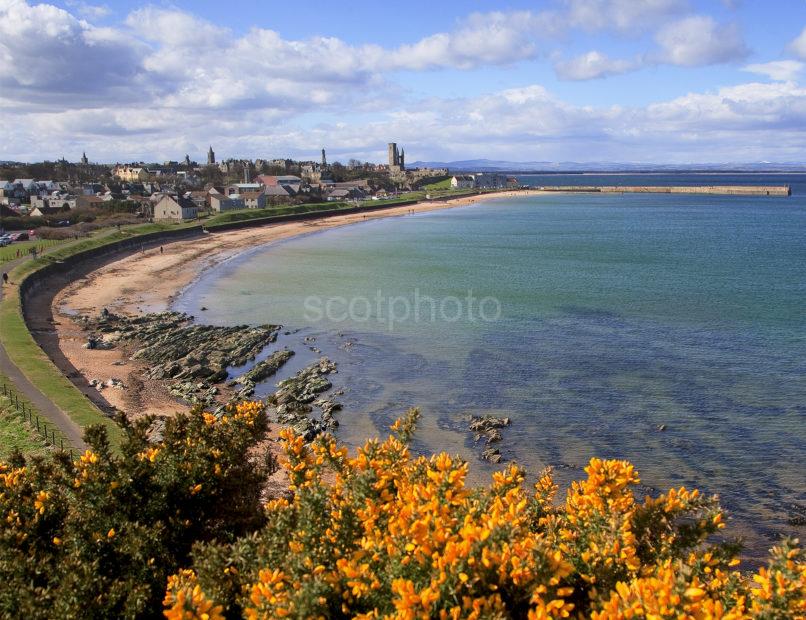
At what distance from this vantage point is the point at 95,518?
8.80 meters

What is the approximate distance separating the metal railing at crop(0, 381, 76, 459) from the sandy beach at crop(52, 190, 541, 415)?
339cm

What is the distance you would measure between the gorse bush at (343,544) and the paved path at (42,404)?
35.6 feet

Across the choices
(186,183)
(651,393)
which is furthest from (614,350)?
(186,183)

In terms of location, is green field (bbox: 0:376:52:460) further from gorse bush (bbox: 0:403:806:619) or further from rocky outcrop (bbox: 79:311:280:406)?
gorse bush (bbox: 0:403:806:619)

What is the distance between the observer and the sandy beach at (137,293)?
28.3 meters

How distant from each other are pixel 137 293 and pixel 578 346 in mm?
34278

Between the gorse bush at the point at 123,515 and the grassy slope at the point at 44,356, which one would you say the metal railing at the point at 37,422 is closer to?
the grassy slope at the point at 44,356

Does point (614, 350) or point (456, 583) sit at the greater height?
point (456, 583)

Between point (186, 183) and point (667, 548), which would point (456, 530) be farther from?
point (186, 183)

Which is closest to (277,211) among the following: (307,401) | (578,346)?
(578,346)

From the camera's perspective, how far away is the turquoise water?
74.2 feet

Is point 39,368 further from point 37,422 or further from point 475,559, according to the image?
point 475,559

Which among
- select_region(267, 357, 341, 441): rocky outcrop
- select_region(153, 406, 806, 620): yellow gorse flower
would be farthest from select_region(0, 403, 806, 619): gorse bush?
select_region(267, 357, 341, 441): rocky outcrop

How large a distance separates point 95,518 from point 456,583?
5.40 m
